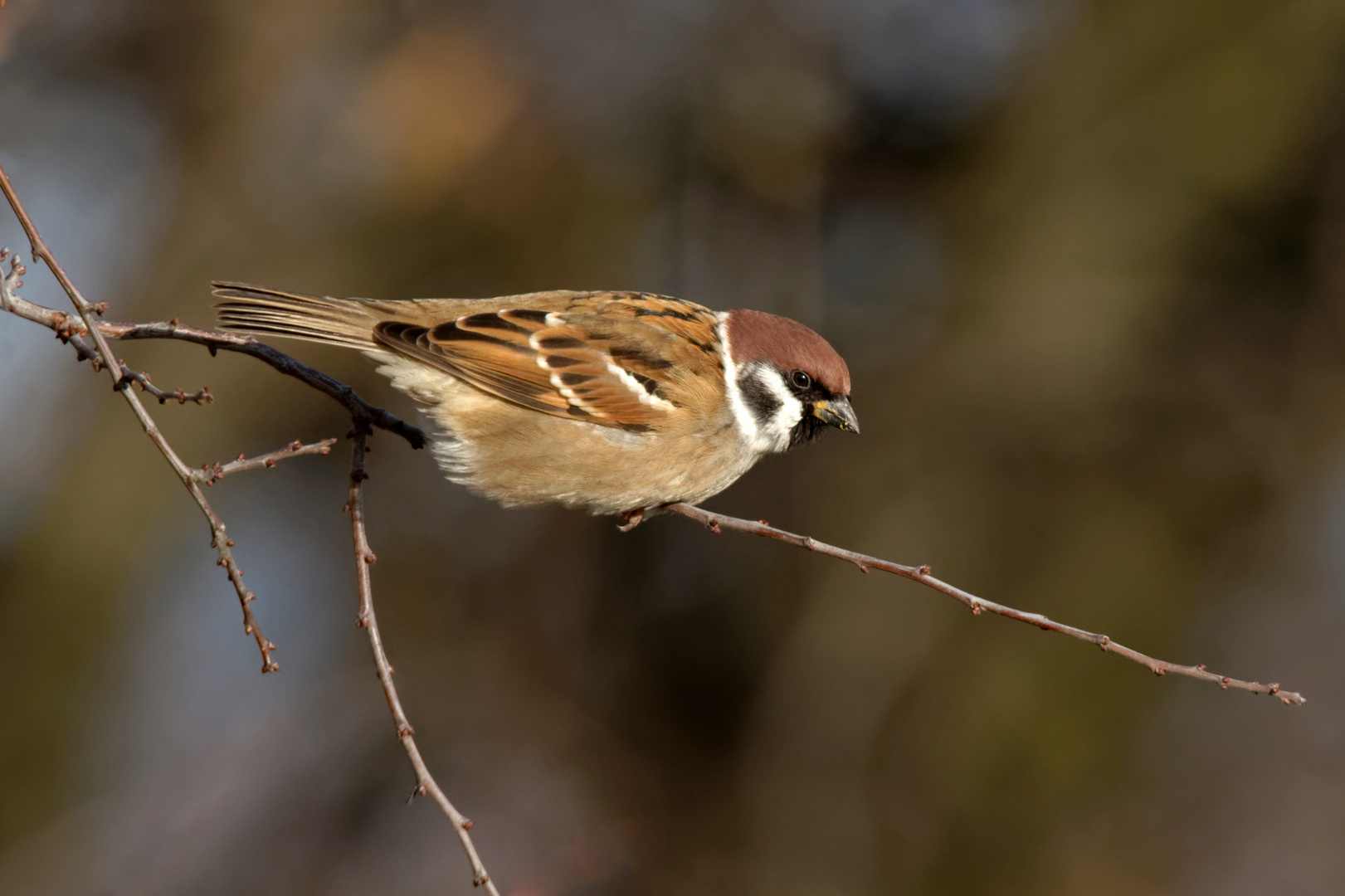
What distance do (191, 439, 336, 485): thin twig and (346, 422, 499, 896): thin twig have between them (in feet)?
0.69

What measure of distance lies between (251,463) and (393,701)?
65 centimetres

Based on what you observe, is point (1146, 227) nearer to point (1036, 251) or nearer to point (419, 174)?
point (1036, 251)

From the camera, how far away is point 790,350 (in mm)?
3898

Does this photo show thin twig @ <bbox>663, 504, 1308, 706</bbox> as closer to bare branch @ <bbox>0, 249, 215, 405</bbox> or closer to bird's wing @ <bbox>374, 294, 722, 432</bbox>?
bird's wing @ <bbox>374, 294, 722, 432</bbox>

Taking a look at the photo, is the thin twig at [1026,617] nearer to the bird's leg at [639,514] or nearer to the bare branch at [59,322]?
the bird's leg at [639,514]

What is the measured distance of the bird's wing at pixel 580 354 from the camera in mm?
3684

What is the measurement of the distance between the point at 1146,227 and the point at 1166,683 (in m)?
3.40

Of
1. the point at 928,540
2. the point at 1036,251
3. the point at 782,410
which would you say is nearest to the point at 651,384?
the point at 782,410

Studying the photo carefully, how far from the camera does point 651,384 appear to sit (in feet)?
12.7

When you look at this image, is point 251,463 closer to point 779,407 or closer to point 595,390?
point 595,390

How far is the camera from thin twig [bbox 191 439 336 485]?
8.01 ft

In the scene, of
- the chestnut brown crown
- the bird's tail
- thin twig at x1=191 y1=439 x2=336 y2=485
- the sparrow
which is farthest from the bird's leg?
thin twig at x1=191 y1=439 x2=336 y2=485

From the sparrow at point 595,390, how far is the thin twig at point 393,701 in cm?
70

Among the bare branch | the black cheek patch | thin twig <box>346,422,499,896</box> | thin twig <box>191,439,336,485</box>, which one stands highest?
the black cheek patch
